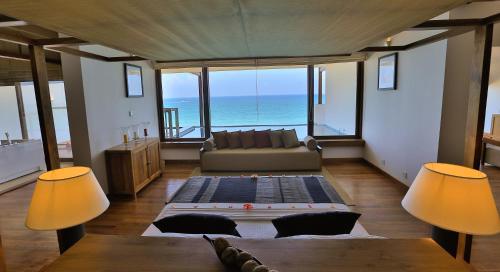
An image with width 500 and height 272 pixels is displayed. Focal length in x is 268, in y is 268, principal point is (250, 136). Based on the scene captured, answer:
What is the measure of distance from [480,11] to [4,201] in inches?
277

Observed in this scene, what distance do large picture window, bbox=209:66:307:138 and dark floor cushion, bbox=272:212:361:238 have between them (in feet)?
14.9

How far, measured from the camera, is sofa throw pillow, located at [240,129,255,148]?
563cm

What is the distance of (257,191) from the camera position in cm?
319

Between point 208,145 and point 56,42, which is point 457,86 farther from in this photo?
point 56,42

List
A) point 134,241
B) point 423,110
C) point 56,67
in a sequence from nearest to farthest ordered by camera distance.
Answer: point 134,241, point 423,110, point 56,67

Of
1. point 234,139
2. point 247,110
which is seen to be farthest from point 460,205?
point 247,110

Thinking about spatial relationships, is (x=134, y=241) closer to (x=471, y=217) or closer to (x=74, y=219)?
(x=74, y=219)

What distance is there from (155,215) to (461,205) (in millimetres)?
3233

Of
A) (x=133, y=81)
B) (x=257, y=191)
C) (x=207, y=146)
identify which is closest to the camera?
A: (x=257, y=191)

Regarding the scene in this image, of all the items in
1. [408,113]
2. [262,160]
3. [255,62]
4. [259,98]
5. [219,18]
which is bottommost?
[262,160]

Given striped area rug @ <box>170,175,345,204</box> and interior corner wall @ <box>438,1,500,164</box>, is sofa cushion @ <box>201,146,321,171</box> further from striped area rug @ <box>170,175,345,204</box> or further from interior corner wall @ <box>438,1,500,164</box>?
interior corner wall @ <box>438,1,500,164</box>

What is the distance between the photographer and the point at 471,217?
3.97 ft

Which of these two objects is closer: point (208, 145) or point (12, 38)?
point (12, 38)

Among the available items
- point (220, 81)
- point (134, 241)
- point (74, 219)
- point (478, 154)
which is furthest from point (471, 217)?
point (220, 81)
